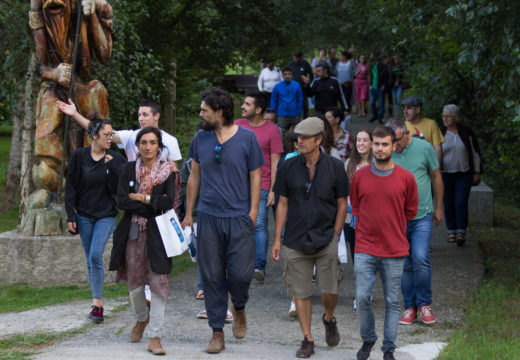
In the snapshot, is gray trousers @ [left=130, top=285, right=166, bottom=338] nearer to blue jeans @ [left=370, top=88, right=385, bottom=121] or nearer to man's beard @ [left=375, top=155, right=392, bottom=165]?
man's beard @ [left=375, top=155, right=392, bottom=165]

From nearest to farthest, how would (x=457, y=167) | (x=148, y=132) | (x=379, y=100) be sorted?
1. (x=148, y=132)
2. (x=457, y=167)
3. (x=379, y=100)

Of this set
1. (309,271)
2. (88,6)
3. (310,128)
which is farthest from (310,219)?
(88,6)

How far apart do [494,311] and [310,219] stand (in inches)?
91.6

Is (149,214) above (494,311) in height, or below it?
above

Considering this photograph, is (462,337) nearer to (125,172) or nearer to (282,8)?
(125,172)

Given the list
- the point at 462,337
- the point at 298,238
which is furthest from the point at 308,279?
the point at 462,337

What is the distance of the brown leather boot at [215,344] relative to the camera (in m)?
6.29

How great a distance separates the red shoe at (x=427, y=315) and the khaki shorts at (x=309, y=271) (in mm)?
1266

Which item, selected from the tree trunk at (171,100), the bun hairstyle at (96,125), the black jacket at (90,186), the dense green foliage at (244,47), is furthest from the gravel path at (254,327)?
the tree trunk at (171,100)

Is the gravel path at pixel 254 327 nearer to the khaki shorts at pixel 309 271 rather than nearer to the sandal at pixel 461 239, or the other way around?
the khaki shorts at pixel 309 271

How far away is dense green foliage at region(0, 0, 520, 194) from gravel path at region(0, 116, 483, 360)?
299cm

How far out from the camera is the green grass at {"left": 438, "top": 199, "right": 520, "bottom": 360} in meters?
6.39

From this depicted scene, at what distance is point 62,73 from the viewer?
9.10 meters

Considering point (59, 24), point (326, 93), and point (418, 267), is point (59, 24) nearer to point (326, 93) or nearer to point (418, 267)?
point (418, 267)
